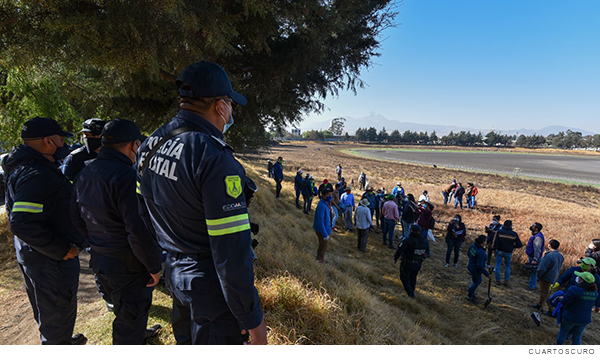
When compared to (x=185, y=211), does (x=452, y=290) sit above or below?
below

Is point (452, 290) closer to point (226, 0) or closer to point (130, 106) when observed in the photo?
point (226, 0)

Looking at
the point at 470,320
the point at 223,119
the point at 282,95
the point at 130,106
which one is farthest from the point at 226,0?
the point at 470,320

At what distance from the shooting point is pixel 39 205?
2.79 meters

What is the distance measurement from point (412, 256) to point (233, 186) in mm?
6678

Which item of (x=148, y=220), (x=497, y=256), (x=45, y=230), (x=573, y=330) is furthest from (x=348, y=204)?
(x=148, y=220)

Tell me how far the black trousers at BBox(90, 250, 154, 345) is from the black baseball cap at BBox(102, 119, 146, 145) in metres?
1.03

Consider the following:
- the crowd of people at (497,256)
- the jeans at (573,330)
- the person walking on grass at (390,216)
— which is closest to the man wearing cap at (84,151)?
the crowd of people at (497,256)

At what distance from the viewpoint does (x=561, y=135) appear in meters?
128

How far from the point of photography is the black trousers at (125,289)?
2557 mm

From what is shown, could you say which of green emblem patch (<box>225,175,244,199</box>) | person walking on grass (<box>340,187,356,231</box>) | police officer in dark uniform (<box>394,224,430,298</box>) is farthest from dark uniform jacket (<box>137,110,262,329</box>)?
person walking on grass (<box>340,187,356,231</box>)

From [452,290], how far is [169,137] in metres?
8.86

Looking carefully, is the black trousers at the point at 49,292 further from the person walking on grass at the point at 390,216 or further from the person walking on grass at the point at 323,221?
the person walking on grass at the point at 390,216

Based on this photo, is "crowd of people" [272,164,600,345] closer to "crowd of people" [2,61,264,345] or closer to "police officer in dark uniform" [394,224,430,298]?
"police officer in dark uniform" [394,224,430,298]

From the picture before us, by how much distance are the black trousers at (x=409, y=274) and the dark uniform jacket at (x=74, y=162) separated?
689 centimetres
